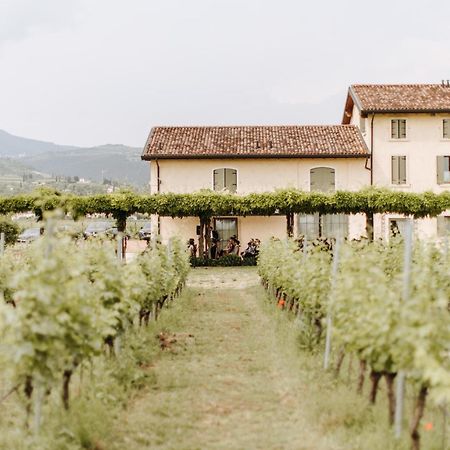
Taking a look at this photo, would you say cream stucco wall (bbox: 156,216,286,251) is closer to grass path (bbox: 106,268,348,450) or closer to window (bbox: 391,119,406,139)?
window (bbox: 391,119,406,139)

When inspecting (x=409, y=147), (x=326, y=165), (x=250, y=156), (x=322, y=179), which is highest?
(x=409, y=147)

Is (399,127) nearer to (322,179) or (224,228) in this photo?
(322,179)

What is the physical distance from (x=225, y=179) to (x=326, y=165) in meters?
4.97

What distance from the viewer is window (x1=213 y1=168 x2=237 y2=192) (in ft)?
113

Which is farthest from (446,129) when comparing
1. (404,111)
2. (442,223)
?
(442,223)

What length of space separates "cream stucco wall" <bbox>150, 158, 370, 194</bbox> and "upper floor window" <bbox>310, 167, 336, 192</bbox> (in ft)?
0.67

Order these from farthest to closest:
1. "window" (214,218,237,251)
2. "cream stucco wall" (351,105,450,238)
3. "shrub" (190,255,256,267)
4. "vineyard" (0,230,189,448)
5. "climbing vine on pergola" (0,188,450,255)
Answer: "cream stucco wall" (351,105,450,238), "window" (214,218,237,251), "shrub" (190,255,256,267), "climbing vine on pergola" (0,188,450,255), "vineyard" (0,230,189,448)

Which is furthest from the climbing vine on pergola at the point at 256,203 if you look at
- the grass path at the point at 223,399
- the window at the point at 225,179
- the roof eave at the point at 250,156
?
the grass path at the point at 223,399

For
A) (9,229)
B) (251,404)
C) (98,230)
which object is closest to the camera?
(251,404)

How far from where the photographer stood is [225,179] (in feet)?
113

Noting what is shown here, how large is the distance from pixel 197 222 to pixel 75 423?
27511 millimetres

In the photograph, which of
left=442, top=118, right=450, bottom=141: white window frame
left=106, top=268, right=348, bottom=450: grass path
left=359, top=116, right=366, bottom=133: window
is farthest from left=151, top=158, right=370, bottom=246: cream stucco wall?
left=106, top=268, right=348, bottom=450: grass path

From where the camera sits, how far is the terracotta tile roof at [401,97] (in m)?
33.9

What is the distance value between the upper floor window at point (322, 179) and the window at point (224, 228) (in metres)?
4.25
